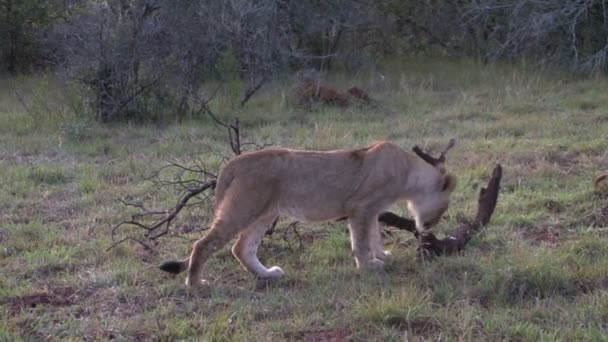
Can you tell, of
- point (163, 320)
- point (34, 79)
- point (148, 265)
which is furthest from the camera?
point (34, 79)

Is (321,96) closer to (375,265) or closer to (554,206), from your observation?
(554,206)

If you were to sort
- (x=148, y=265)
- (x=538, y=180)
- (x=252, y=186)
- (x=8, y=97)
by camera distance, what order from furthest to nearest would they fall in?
(x=8, y=97) → (x=538, y=180) → (x=148, y=265) → (x=252, y=186)

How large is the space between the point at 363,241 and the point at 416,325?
3.47ft

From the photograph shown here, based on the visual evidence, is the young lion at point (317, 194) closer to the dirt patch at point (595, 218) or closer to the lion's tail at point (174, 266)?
the lion's tail at point (174, 266)

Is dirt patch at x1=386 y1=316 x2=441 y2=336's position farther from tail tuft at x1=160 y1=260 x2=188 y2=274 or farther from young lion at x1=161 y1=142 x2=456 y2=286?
tail tuft at x1=160 y1=260 x2=188 y2=274

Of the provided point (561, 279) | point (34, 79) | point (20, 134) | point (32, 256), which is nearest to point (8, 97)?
point (34, 79)

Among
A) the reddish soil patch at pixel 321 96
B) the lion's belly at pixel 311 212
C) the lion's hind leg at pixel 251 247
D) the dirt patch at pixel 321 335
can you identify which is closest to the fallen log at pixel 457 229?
the lion's belly at pixel 311 212

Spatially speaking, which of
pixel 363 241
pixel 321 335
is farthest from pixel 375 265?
pixel 321 335

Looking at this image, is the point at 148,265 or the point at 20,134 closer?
the point at 148,265

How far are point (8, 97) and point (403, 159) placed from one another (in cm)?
937

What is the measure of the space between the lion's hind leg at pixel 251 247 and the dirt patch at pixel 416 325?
114 cm

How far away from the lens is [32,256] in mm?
6016

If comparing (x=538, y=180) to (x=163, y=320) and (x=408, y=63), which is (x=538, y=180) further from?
(x=408, y=63)

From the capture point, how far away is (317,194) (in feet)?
18.5
